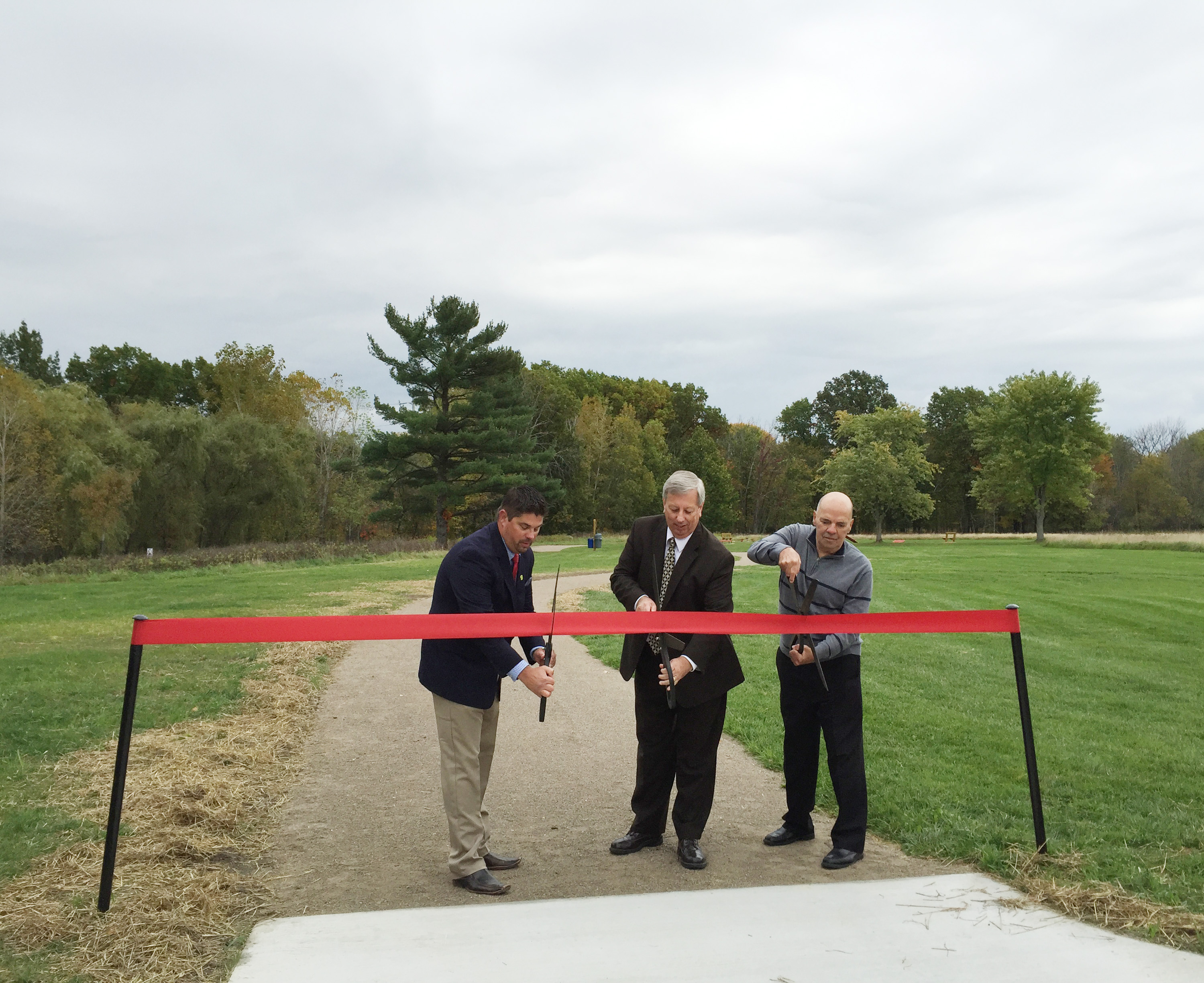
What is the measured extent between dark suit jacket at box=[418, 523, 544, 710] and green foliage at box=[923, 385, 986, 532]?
89007mm

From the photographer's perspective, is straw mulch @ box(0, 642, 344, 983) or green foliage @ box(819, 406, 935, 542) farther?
green foliage @ box(819, 406, 935, 542)

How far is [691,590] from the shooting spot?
5.31 m

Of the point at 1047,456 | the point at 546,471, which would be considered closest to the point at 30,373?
the point at 546,471

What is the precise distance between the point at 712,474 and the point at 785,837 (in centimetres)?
7781

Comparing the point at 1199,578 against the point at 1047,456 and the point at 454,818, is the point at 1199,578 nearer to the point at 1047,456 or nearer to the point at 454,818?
the point at 454,818

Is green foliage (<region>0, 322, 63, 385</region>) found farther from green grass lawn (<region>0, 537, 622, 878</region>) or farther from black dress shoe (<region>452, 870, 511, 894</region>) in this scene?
black dress shoe (<region>452, 870, 511, 894</region>)

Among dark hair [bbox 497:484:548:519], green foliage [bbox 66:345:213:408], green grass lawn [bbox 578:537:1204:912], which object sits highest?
green foliage [bbox 66:345:213:408]

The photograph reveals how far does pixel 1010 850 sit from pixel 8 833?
5704mm

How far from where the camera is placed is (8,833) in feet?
17.4

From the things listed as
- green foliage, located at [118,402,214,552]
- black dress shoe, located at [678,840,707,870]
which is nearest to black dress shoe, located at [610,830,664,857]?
black dress shoe, located at [678,840,707,870]

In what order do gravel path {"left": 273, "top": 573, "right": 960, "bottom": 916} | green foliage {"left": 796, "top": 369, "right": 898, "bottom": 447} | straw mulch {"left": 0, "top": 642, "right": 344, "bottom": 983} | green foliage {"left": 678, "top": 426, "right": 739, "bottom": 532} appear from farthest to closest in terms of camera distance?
green foliage {"left": 796, "top": 369, "right": 898, "bottom": 447}
green foliage {"left": 678, "top": 426, "right": 739, "bottom": 532}
gravel path {"left": 273, "top": 573, "right": 960, "bottom": 916}
straw mulch {"left": 0, "top": 642, "right": 344, "bottom": 983}

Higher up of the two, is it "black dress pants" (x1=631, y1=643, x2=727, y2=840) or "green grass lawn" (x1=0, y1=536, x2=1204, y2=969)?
"black dress pants" (x1=631, y1=643, x2=727, y2=840)

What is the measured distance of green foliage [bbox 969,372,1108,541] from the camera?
58.8 metres

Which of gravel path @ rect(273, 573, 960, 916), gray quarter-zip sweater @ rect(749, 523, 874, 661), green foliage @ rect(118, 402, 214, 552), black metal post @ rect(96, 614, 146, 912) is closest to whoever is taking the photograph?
black metal post @ rect(96, 614, 146, 912)
